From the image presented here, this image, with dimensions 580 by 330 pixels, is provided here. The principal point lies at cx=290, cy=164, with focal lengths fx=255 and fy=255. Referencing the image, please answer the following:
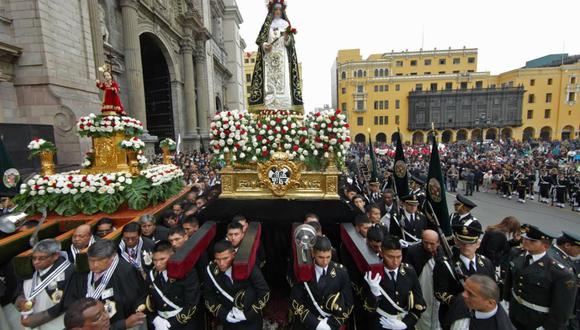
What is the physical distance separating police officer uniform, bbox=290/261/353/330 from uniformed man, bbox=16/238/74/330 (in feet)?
9.41

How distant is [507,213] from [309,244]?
43.1ft

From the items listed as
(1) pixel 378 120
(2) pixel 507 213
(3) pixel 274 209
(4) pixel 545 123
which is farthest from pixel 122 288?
(4) pixel 545 123

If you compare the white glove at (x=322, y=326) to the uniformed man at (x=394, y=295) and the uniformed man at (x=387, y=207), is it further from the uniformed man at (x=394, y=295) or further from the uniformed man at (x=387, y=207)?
the uniformed man at (x=387, y=207)

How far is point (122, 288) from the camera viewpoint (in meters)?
3.25

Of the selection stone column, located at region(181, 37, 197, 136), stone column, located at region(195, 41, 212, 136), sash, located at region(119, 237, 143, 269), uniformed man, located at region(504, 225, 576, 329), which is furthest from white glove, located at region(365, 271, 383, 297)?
stone column, located at region(195, 41, 212, 136)

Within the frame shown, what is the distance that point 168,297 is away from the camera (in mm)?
3168

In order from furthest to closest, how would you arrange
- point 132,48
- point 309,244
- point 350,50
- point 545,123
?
point 350,50
point 545,123
point 132,48
point 309,244

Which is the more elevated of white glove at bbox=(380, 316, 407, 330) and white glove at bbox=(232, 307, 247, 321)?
white glove at bbox=(232, 307, 247, 321)

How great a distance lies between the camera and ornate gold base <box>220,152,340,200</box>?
209 inches

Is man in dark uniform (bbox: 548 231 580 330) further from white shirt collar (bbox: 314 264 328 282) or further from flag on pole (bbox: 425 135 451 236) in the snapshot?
white shirt collar (bbox: 314 264 328 282)

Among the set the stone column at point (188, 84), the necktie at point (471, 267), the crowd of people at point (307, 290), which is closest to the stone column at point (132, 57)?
the stone column at point (188, 84)

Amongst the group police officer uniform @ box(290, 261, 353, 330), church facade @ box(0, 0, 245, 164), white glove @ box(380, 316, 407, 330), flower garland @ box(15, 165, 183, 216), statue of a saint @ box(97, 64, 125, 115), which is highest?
church facade @ box(0, 0, 245, 164)

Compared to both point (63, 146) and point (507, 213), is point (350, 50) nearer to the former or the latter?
point (507, 213)

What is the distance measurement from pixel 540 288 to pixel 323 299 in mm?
2874
